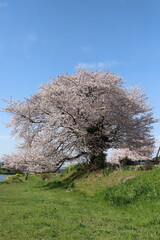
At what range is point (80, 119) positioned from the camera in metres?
17.5

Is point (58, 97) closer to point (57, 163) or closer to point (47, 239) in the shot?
point (57, 163)

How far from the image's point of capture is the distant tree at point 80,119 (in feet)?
58.5

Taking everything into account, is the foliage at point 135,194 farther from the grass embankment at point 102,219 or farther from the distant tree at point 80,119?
the distant tree at point 80,119

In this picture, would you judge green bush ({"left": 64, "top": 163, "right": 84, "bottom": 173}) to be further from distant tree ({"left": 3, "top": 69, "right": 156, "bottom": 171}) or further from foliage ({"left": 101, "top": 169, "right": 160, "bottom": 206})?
foliage ({"left": 101, "top": 169, "right": 160, "bottom": 206})

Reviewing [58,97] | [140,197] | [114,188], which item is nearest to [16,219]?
[140,197]

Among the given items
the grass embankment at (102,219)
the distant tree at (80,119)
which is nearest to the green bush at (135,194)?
the grass embankment at (102,219)

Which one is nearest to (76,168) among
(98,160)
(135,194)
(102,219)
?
(98,160)

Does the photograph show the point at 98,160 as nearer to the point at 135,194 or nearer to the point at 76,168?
the point at 76,168

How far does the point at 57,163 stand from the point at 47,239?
14.2 metres

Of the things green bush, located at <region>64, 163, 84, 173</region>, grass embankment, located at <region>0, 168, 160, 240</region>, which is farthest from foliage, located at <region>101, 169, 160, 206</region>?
green bush, located at <region>64, 163, 84, 173</region>

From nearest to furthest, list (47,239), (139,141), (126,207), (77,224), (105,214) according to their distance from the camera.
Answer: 1. (47,239)
2. (77,224)
3. (105,214)
4. (126,207)
5. (139,141)

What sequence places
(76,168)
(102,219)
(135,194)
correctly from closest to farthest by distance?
1. (102,219)
2. (135,194)
3. (76,168)

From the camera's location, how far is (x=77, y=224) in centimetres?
655

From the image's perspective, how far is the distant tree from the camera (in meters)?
17.8
